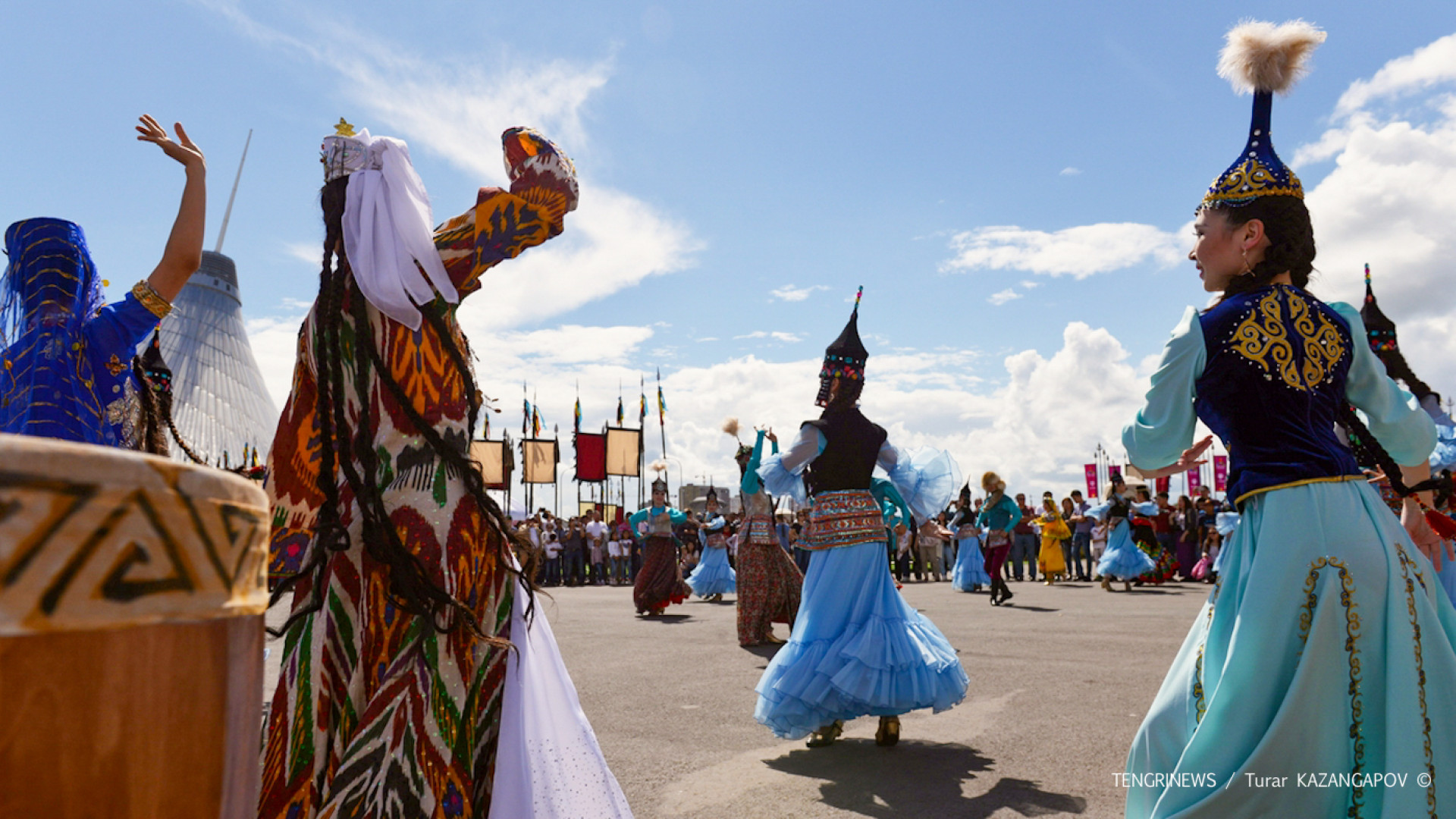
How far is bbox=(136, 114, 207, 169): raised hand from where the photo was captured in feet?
8.66

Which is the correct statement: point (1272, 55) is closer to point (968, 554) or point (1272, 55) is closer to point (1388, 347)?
point (1388, 347)

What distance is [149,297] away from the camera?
279 cm

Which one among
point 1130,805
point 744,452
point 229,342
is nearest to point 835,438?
point 1130,805

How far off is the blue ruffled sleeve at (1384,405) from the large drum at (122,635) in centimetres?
303

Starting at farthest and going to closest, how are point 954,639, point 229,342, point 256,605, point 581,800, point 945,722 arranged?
point 229,342 → point 954,639 → point 945,722 → point 581,800 → point 256,605

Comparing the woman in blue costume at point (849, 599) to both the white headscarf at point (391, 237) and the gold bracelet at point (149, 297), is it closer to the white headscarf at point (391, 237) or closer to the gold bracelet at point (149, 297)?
the white headscarf at point (391, 237)

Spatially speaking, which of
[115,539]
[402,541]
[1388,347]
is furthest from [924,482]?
[115,539]

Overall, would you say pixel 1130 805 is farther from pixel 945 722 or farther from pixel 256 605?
pixel 945 722

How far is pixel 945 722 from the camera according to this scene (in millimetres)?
5328

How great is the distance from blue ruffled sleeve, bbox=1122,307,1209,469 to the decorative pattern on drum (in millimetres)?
2580

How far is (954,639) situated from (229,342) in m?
63.0

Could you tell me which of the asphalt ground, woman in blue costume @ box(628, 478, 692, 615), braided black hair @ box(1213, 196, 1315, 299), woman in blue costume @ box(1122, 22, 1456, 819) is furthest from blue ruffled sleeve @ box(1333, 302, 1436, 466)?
woman in blue costume @ box(628, 478, 692, 615)

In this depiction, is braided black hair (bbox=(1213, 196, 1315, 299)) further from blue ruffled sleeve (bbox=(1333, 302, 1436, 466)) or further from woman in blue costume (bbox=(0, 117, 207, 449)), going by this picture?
woman in blue costume (bbox=(0, 117, 207, 449))

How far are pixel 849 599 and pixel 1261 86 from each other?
10.2 ft
